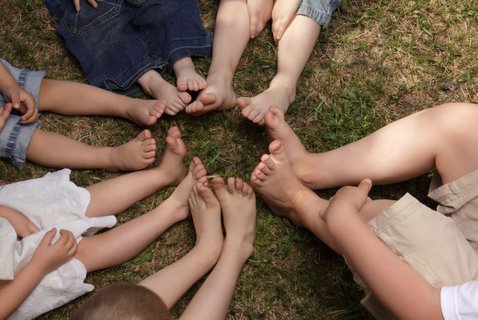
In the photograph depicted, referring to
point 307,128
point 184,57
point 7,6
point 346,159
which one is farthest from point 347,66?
point 7,6

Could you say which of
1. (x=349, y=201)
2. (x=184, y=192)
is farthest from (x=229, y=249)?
(x=349, y=201)

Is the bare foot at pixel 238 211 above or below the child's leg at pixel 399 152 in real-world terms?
below

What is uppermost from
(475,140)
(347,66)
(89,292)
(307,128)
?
(475,140)

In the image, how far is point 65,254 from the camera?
1794 mm

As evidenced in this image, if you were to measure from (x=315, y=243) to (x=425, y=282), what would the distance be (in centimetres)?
57

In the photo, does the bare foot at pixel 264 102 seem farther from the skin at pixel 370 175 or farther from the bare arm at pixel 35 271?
the bare arm at pixel 35 271

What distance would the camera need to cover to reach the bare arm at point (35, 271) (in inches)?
67.0

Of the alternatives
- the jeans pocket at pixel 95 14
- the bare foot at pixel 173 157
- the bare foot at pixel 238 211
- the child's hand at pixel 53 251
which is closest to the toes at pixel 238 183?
the bare foot at pixel 238 211

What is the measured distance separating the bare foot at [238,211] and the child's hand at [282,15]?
631mm

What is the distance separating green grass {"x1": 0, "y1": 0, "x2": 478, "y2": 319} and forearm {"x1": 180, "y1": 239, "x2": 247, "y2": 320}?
10 cm

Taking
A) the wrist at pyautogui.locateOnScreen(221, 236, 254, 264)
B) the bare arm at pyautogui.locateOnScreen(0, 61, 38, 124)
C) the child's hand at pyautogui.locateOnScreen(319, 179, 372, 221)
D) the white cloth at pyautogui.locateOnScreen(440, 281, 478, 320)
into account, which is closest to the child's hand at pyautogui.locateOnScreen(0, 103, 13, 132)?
the bare arm at pyautogui.locateOnScreen(0, 61, 38, 124)

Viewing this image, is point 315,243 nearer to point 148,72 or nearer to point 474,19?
point 148,72

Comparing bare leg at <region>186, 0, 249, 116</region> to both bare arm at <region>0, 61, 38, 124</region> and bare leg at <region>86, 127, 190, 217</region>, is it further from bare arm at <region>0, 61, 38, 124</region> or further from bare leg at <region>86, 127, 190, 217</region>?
bare arm at <region>0, 61, 38, 124</region>

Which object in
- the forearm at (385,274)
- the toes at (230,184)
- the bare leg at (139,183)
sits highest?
the forearm at (385,274)
